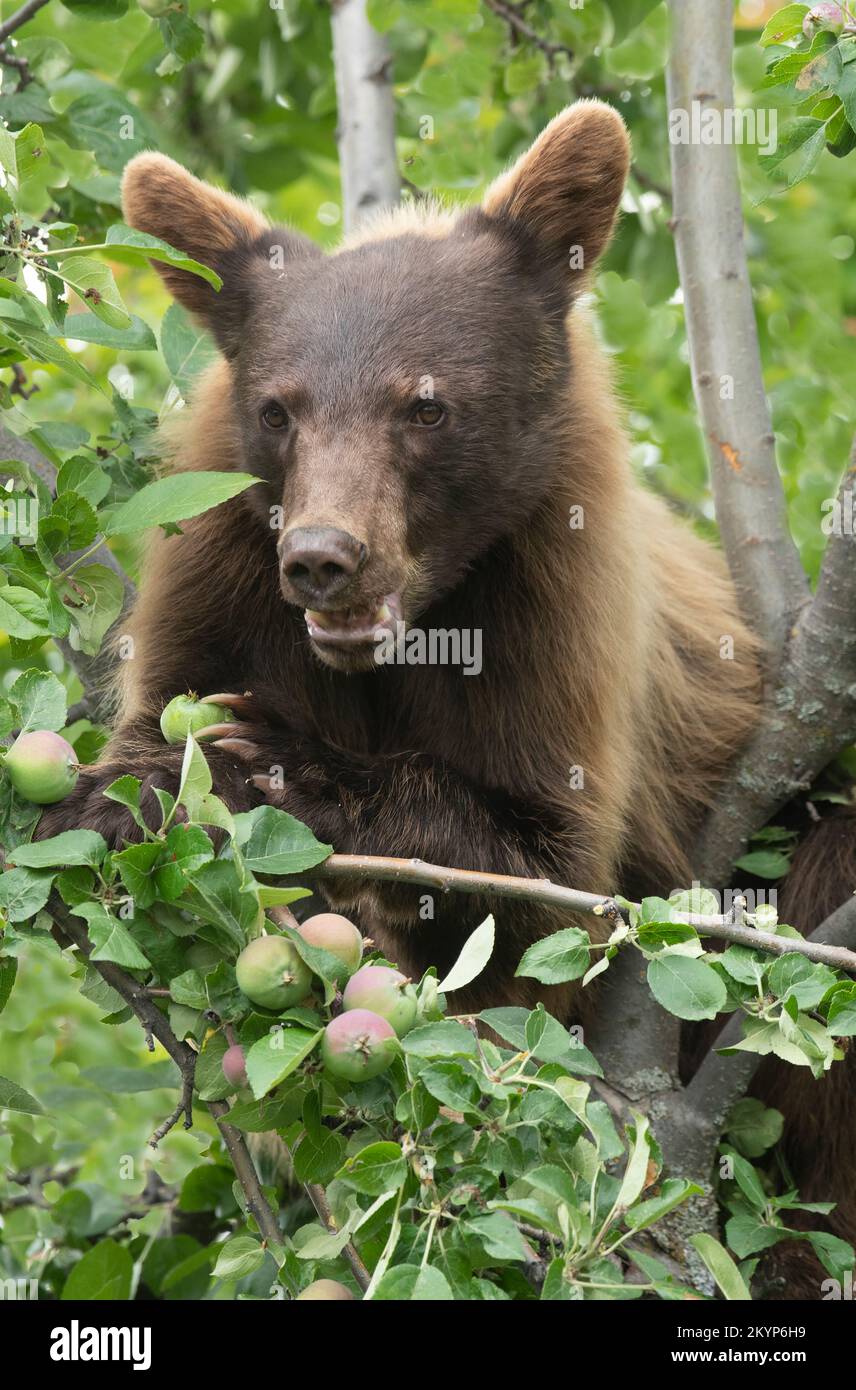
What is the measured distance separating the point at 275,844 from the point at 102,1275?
184 centimetres

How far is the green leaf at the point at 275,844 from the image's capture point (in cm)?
319

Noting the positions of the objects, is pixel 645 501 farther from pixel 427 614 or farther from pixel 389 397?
pixel 389 397

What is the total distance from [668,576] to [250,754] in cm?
207

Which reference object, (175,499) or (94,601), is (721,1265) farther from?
(94,601)

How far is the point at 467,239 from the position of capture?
16.4 feet

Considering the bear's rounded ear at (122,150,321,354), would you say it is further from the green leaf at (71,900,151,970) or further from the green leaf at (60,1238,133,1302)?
the green leaf at (60,1238,133,1302)

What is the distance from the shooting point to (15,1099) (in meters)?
3.47

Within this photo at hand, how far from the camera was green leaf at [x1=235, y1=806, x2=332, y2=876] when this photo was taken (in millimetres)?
3189

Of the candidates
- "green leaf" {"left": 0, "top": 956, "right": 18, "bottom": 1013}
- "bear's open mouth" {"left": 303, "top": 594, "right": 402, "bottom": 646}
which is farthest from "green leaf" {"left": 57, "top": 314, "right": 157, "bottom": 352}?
"green leaf" {"left": 0, "top": 956, "right": 18, "bottom": 1013}

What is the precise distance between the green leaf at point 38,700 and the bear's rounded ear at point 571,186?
2.44m

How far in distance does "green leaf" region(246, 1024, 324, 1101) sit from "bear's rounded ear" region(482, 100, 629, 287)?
3047 millimetres

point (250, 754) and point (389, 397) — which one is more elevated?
point (389, 397)

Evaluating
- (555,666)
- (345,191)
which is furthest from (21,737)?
(345,191)

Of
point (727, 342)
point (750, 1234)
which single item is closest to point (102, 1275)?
point (750, 1234)
